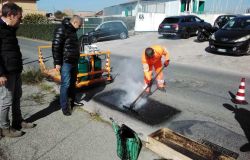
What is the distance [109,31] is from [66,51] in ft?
54.0

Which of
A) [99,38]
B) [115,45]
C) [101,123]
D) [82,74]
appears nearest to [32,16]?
A: [99,38]

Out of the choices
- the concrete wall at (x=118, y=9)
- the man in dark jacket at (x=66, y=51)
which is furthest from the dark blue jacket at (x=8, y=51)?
the concrete wall at (x=118, y=9)

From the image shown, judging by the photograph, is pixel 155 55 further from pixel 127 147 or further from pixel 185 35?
pixel 185 35

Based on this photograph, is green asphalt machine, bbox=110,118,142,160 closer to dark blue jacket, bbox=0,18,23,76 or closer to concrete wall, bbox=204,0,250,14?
dark blue jacket, bbox=0,18,23,76

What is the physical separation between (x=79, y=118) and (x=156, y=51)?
276cm

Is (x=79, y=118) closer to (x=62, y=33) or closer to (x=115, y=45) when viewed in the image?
(x=62, y=33)

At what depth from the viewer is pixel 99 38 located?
2102cm

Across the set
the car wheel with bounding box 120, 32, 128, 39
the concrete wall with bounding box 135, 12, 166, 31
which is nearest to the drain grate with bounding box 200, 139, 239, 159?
the car wheel with bounding box 120, 32, 128, 39

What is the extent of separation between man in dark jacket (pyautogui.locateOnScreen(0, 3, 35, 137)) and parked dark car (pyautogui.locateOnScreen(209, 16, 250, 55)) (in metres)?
10.5

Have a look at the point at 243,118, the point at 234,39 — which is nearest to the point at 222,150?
the point at 243,118

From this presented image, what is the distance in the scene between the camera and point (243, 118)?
555 cm

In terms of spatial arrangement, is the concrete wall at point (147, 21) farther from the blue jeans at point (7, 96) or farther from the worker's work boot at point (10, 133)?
the worker's work boot at point (10, 133)

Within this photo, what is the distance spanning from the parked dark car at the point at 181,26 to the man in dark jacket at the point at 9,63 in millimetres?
15606

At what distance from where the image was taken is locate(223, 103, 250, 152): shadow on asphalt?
4356mm
